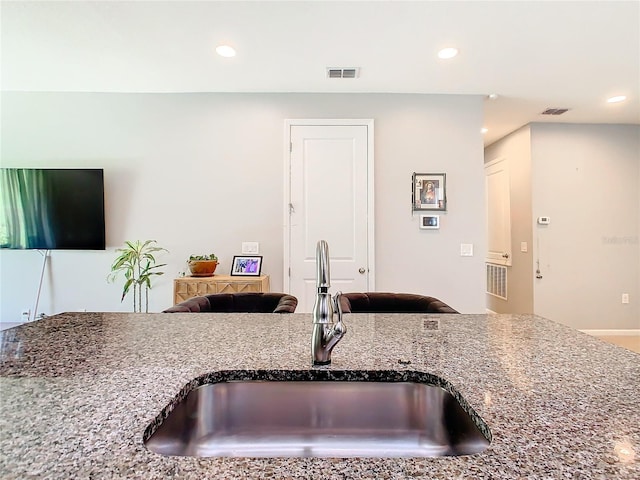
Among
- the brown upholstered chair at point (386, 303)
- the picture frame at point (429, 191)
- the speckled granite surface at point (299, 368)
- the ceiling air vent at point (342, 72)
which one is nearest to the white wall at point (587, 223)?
the picture frame at point (429, 191)

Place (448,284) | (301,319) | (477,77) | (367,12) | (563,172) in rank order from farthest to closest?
(563,172)
(448,284)
(477,77)
(367,12)
(301,319)

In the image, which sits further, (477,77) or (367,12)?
(477,77)

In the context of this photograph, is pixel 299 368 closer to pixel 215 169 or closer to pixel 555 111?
pixel 215 169

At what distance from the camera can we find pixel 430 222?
3.44 m

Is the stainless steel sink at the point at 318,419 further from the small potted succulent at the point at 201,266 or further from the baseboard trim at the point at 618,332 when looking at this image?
the baseboard trim at the point at 618,332

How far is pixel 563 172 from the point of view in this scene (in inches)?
169

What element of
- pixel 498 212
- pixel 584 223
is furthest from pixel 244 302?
pixel 584 223

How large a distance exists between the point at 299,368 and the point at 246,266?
2.67 meters

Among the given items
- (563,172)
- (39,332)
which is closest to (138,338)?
(39,332)

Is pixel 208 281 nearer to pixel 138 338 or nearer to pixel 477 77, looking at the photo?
pixel 138 338

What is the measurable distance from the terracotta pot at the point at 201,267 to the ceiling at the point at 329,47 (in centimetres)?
173

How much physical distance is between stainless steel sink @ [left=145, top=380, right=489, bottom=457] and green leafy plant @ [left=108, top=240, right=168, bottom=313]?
2808 millimetres

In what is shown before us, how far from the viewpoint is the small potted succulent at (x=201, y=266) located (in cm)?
319

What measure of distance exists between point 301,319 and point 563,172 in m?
4.52
